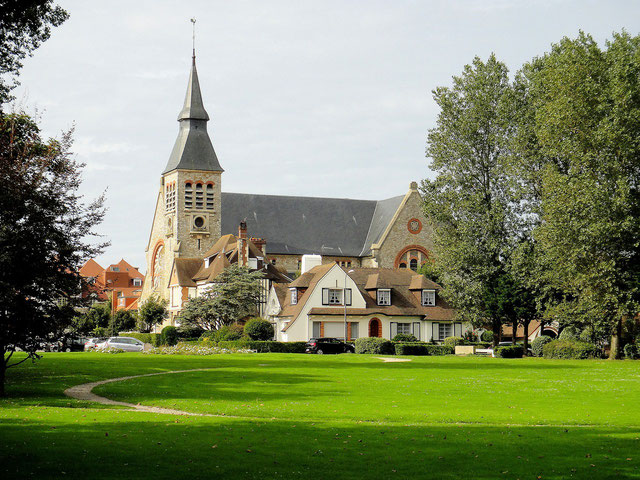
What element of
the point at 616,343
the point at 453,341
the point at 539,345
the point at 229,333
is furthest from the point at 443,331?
the point at 616,343

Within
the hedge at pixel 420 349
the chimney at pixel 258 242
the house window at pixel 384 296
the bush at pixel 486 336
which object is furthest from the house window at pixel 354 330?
the bush at pixel 486 336

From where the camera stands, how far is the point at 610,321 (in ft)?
159

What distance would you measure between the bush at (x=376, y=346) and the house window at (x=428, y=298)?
14.5 meters

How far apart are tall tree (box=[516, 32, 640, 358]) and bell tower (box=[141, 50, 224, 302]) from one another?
5234 cm

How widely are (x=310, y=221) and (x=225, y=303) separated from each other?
102 feet

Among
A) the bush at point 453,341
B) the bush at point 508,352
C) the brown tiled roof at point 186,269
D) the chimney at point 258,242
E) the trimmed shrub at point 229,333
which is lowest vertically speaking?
the bush at point 508,352

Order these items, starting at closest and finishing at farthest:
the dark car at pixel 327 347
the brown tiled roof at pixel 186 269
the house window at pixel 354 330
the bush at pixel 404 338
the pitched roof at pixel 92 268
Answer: the dark car at pixel 327 347 < the bush at pixel 404 338 < the house window at pixel 354 330 < the brown tiled roof at pixel 186 269 < the pitched roof at pixel 92 268

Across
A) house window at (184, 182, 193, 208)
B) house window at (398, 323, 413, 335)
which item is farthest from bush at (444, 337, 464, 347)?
house window at (184, 182, 193, 208)

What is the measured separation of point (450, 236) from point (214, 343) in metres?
19.8

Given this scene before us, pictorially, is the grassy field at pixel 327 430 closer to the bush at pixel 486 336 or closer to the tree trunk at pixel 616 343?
the tree trunk at pixel 616 343

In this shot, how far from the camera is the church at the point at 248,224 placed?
3770 inches

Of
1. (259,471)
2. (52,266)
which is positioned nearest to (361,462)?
(259,471)

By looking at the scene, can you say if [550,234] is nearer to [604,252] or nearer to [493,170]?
[604,252]

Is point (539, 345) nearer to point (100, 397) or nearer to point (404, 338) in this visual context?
point (404, 338)
